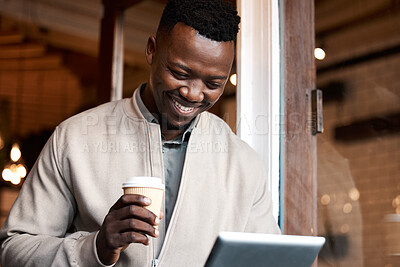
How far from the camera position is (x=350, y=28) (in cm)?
246

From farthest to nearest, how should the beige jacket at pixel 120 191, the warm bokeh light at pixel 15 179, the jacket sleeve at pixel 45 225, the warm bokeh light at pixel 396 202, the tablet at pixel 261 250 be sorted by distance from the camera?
the warm bokeh light at pixel 15 179
the warm bokeh light at pixel 396 202
the beige jacket at pixel 120 191
the jacket sleeve at pixel 45 225
the tablet at pixel 261 250

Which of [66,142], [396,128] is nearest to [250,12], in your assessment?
[396,128]

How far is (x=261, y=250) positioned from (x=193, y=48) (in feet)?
2.58

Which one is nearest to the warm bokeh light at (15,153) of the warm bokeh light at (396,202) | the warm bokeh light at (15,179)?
the warm bokeh light at (15,179)

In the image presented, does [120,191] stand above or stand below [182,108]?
below

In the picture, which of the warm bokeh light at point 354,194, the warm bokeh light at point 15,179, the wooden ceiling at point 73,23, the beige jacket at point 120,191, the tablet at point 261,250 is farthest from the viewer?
the warm bokeh light at point 15,179

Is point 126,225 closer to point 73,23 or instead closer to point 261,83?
point 261,83

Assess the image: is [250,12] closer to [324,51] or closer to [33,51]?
[324,51]

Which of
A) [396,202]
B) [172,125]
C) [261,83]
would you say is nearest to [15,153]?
[261,83]

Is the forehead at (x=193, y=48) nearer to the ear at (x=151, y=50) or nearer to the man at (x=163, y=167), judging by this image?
the man at (x=163, y=167)

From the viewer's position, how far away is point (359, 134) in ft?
7.79

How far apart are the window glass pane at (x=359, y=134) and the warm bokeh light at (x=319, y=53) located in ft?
0.05

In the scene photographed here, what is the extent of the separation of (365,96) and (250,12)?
0.69m

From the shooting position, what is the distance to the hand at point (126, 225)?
1497mm
